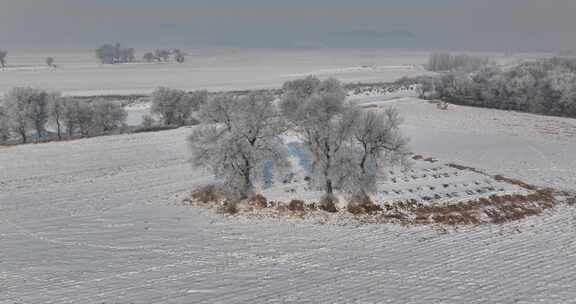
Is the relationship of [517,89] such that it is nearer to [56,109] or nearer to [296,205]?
[296,205]

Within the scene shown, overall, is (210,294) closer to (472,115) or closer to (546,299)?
(546,299)

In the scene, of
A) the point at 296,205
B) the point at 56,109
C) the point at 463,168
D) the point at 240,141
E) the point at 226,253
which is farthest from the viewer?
the point at 56,109

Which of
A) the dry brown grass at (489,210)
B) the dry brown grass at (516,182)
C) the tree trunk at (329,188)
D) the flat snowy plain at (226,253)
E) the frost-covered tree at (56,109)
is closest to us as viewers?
the flat snowy plain at (226,253)

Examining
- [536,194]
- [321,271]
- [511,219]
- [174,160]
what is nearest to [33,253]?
[321,271]

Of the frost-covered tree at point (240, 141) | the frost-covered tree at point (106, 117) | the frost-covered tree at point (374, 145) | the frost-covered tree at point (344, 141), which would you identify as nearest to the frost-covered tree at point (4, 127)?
the frost-covered tree at point (106, 117)

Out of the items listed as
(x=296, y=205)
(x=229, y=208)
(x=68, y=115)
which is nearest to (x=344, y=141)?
(x=296, y=205)

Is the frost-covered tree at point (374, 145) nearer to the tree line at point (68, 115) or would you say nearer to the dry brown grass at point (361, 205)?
the dry brown grass at point (361, 205)

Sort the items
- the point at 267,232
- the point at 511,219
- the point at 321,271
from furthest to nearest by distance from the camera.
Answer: the point at 511,219, the point at 267,232, the point at 321,271
